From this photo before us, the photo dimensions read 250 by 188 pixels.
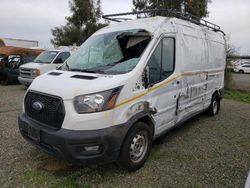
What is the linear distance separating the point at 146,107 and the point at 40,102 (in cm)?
153

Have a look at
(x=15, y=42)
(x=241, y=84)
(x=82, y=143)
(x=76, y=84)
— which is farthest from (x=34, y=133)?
(x=15, y=42)

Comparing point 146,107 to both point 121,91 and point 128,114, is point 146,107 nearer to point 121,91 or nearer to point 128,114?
point 128,114

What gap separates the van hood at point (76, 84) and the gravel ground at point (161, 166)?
1.24 m

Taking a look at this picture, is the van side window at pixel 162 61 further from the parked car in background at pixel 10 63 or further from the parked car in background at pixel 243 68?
the parked car in background at pixel 243 68

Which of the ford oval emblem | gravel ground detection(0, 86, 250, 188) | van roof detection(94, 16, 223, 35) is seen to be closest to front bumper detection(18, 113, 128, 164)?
the ford oval emblem

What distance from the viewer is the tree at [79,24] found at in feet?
73.2

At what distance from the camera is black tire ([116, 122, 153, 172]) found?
3.05 meters

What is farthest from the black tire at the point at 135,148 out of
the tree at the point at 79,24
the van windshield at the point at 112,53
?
the tree at the point at 79,24

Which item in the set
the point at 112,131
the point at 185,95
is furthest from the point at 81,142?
the point at 185,95

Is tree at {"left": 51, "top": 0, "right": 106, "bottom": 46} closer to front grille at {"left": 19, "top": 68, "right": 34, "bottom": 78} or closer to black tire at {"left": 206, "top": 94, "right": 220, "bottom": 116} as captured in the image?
front grille at {"left": 19, "top": 68, "right": 34, "bottom": 78}

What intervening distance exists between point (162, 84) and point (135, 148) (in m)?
1.14

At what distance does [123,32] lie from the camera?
12.7 feet

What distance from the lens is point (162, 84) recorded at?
11.9 feet

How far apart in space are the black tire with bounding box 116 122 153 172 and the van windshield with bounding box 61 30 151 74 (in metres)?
0.90
